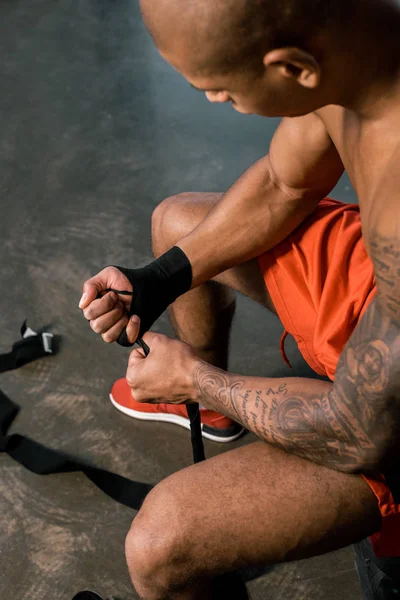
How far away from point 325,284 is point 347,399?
0.30m

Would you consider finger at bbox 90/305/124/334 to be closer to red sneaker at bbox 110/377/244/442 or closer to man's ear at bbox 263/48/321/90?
red sneaker at bbox 110/377/244/442

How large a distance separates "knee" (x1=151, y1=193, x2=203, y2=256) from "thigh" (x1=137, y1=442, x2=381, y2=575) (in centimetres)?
57

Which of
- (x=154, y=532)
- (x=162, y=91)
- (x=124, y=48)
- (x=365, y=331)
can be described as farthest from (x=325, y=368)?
(x=124, y=48)

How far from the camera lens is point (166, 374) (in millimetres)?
1198

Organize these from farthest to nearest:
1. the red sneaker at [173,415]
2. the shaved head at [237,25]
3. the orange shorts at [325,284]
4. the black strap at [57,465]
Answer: the red sneaker at [173,415]
the black strap at [57,465]
the orange shorts at [325,284]
the shaved head at [237,25]

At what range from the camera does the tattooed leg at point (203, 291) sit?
1.41 meters

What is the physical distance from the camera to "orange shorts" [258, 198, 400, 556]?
116 centimetres

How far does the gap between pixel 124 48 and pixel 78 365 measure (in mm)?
1937

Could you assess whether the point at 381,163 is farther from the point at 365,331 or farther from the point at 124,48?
the point at 124,48

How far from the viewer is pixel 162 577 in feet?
3.47

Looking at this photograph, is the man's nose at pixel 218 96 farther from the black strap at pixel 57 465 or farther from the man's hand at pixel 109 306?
the black strap at pixel 57 465

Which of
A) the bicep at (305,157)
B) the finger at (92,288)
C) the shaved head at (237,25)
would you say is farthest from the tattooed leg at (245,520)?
the shaved head at (237,25)

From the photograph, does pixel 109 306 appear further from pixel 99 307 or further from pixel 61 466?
pixel 61 466

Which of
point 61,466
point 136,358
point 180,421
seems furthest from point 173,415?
point 136,358
